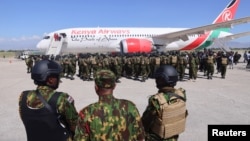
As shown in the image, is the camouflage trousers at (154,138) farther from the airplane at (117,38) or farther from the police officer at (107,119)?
the airplane at (117,38)

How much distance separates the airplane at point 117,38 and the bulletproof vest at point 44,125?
78.3ft

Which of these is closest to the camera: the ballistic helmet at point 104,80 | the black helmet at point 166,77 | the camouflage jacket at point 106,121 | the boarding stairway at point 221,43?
the camouflage jacket at point 106,121

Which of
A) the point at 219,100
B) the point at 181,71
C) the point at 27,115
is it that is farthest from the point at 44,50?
the point at 27,115

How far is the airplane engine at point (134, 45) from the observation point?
26.8m

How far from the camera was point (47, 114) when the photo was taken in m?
2.84

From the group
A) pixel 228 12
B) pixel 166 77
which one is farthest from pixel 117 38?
pixel 166 77

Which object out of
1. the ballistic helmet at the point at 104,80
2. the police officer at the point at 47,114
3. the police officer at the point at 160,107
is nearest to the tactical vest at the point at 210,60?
the police officer at the point at 160,107

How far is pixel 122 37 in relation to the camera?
29344 millimetres

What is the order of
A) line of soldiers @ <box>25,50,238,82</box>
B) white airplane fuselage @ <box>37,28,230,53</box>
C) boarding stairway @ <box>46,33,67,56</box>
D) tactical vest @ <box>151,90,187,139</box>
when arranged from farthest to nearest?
white airplane fuselage @ <box>37,28,230,53</box> → boarding stairway @ <box>46,33,67,56</box> → line of soldiers @ <box>25,50,238,82</box> → tactical vest @ <box>151,90,187,139</box>

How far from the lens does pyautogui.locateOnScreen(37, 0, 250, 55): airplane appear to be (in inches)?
1076

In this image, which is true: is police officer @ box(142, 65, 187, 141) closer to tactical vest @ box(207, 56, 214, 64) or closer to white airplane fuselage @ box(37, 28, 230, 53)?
tactical vest @ box(207, 56, 214, 64)

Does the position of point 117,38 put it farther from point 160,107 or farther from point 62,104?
point 62,104

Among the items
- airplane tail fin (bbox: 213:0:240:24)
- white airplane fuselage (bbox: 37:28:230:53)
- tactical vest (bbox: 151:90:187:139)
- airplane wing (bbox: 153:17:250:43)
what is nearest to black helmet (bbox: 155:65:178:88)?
tactical vest (bbox: 151:90:187:139)

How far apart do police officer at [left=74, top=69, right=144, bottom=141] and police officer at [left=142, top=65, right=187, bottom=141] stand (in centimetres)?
41
